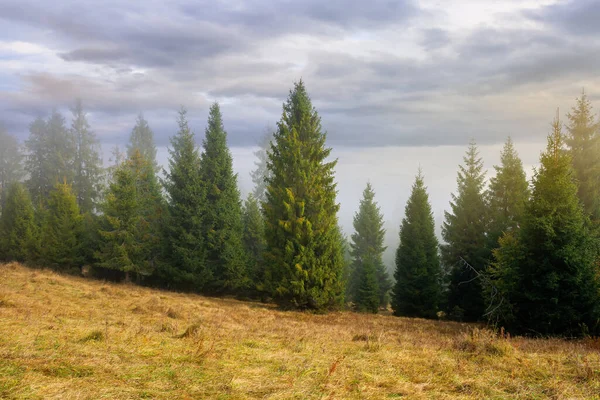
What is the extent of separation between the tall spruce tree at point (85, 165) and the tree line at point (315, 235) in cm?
936

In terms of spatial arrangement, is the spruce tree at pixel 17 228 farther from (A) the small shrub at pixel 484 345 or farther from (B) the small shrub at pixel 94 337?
(A) the small shrub at pixel 484 345

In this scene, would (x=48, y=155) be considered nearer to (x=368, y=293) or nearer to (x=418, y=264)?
(x=368, y=293)

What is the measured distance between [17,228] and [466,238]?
37.8m

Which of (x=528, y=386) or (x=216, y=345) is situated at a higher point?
(x=528, y=386)

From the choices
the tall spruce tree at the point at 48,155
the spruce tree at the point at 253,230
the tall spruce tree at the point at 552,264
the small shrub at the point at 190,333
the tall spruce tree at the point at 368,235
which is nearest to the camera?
the small shrub at the point at 190,333

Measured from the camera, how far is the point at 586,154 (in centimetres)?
2575

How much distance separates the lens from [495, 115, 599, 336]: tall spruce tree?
14.4m

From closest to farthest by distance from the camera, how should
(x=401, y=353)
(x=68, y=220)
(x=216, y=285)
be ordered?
(x=401, y=353), (x=216, y=285), (x=68, y=220)

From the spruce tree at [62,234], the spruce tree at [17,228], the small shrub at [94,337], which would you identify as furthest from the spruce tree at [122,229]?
the small shrub at [94,337]

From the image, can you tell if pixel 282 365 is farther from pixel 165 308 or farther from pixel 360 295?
pixel 360 295

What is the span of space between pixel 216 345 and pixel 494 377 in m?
5.05

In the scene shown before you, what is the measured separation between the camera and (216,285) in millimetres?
27609

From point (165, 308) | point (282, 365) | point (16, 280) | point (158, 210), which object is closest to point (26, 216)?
point (158, 210)

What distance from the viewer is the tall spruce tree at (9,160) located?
53.6m
